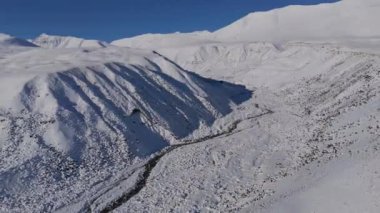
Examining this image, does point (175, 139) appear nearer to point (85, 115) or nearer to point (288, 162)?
point (85, 115)

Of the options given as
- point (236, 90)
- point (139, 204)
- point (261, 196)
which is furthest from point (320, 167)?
point (236, 90)

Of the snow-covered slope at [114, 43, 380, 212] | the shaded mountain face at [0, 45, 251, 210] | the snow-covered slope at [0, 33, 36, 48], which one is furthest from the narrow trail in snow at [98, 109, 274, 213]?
the snow-covered slope at [0, 33, 36, 48]

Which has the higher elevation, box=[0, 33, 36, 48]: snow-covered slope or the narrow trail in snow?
box=[0, 33, 36, 48]: snow-covered slope

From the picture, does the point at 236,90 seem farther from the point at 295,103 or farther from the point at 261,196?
the point at 261,196

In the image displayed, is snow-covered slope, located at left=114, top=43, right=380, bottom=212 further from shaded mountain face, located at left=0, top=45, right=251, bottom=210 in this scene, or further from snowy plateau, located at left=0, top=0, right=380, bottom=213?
shaded mountain face, located at left=0, top=45, right=251, bottom=210

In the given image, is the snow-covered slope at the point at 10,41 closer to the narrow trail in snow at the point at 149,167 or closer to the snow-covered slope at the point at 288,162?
the snow-covered slope at the point at 288,162

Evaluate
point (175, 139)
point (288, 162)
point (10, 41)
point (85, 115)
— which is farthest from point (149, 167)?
point (10, 41)
